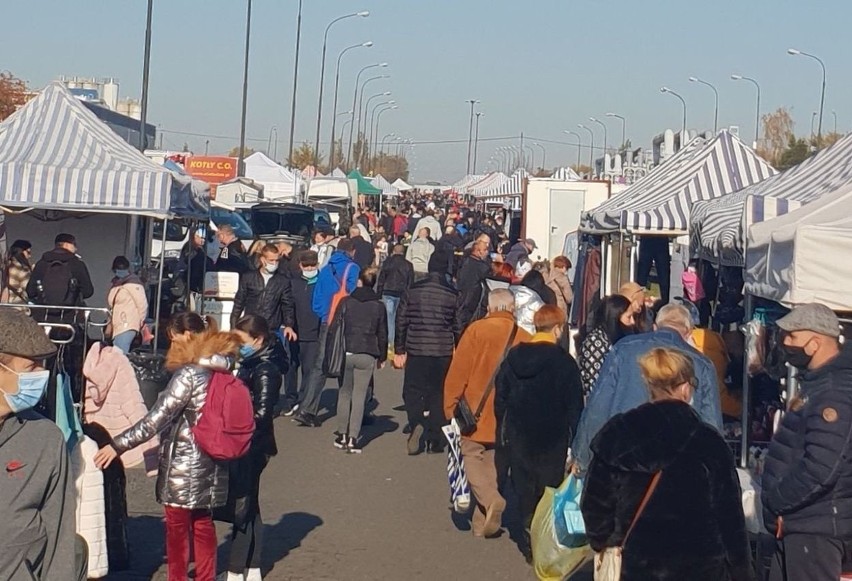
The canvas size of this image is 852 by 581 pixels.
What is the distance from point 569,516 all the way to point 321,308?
25.2 ft

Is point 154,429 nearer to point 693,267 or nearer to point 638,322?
point 638,322

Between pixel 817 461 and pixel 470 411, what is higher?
pixel 817 461

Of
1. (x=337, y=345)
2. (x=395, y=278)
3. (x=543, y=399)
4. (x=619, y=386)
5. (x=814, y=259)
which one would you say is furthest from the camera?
(x=395, y=278)

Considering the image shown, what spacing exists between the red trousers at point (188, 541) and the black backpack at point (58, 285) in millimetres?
8195

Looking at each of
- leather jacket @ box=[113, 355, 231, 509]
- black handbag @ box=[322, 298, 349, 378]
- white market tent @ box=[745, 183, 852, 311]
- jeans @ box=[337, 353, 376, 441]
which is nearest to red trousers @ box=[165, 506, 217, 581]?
leather jacket @ box=[113, 355, 231, 509]

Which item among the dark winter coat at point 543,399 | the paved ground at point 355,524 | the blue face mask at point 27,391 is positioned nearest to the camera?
the blue face mask at point 27,391

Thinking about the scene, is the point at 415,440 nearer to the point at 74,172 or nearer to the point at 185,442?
the point at 74,172

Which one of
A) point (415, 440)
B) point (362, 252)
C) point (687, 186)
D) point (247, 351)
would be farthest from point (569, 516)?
point (362, 252)

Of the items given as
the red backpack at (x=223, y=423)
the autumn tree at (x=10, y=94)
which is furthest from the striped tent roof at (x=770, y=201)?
the autumn tree at (x=10, y=94)

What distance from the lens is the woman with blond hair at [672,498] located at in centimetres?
520

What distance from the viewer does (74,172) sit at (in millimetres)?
13914

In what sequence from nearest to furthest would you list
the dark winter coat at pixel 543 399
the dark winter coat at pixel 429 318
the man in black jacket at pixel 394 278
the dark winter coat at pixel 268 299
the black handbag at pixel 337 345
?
the dark winter coat at pixel 543 399 < the dark winter coat at pixel 429 318 < the black handbag at pixel 337 345 < the dark winter coat at pixel 268 299 < the man in black jacket at pixel 394 278

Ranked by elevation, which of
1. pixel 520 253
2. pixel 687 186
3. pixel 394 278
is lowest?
pixel 394 278

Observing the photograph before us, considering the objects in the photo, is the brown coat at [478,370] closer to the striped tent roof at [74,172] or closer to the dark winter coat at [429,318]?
the dark winter coat at [429,318]
